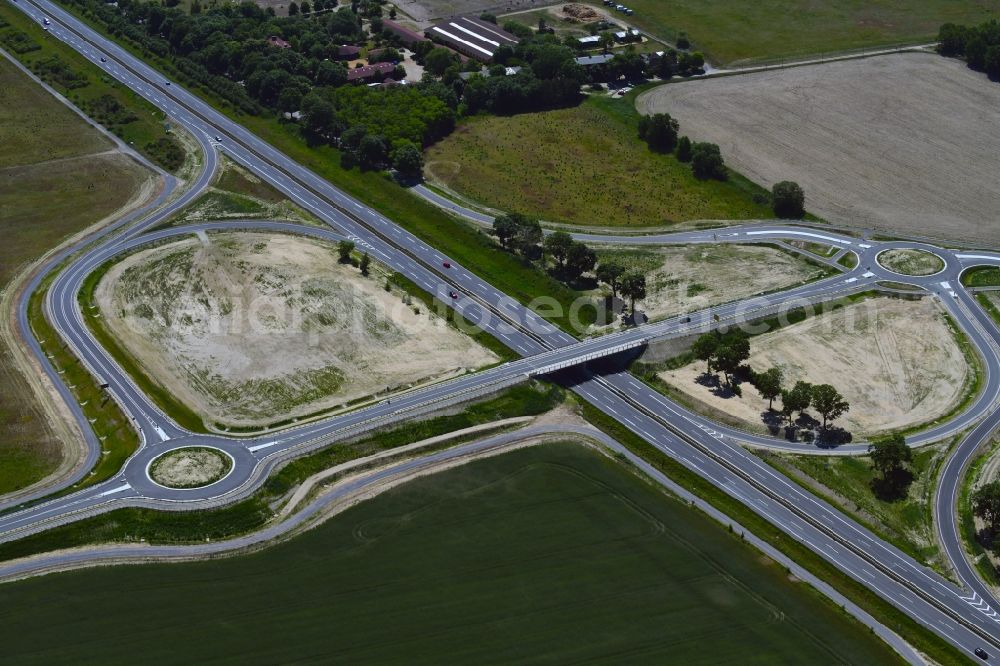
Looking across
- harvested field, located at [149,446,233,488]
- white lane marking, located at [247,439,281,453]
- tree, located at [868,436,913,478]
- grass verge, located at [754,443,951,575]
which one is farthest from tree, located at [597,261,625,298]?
harvested field, located at [149,446,233,488]

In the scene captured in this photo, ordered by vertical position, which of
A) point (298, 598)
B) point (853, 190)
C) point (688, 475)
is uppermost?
point (853, 190)

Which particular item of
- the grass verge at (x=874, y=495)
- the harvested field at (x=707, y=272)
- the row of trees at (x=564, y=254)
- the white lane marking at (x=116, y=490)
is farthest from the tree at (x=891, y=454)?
the white lane marking at (x=116, y=490)

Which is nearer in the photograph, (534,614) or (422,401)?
(534,614)

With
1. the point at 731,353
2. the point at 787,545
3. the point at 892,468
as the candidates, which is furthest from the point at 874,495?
the point at 731,353

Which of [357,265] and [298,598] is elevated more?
[357,265]

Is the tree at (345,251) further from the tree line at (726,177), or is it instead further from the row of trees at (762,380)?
the tree line at (726,177)

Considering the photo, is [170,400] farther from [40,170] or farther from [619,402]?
[40,170]

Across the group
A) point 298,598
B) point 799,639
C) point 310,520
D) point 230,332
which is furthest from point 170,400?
point 799,639

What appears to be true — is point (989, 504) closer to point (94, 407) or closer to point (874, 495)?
point (874, 495)
